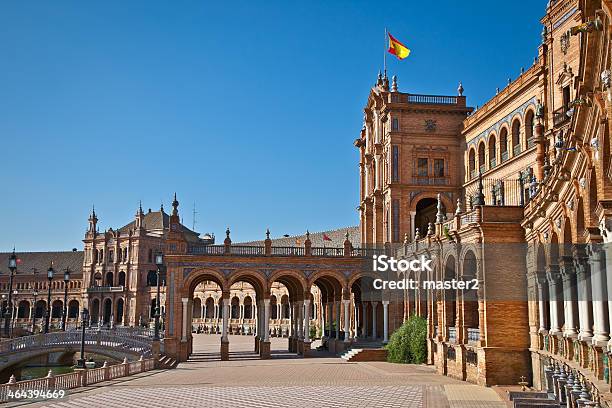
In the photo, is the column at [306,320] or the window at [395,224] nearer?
the window at [395,224]

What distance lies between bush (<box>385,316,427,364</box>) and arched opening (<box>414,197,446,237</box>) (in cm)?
1034

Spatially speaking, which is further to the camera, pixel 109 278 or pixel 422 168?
pixel 109 278

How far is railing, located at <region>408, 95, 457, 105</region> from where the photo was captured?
48250 mm

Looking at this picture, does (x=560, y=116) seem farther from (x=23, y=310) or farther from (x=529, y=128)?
(x=23, y=310)

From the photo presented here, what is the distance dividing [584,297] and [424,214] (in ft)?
107

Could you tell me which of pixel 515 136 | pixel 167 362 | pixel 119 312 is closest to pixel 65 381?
pixel 167 362

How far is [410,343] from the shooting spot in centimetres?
3934

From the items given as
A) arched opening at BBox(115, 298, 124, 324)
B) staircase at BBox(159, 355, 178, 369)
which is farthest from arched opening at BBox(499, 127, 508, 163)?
arched opening at BBox(115, 298, 124, 324)

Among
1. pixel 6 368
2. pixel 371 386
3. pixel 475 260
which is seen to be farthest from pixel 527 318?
pixel 6 368

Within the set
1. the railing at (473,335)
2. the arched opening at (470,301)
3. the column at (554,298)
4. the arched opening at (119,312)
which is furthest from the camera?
the arched opening at (119,312)

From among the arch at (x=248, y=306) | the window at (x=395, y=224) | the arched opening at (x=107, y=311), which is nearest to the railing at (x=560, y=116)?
the window at (x=395, y=224)

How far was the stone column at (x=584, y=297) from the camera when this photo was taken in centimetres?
1778

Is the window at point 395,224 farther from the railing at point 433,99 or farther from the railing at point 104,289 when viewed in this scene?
the railing at point 104,289

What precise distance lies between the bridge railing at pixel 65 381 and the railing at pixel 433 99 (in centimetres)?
2475
